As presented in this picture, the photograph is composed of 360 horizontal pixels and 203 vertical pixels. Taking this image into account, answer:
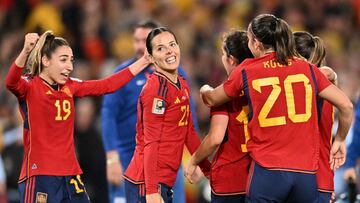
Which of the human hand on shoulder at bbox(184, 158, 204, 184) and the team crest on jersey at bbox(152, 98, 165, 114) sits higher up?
the team crest on jersey at bbox(152, 98, 165, 114)

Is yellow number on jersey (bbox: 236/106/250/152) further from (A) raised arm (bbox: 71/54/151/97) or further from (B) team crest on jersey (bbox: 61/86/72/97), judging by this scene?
(B) team crest on jersey (bbox: 61/86/72/97)

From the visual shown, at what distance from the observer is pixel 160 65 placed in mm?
7547

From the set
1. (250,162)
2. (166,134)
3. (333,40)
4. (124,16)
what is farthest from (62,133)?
(333,40)

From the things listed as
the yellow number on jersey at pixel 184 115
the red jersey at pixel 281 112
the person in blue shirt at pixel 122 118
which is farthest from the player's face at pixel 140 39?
the red jersey at pixel 281 112

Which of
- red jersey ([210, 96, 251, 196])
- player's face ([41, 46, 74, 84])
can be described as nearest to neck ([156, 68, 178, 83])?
red jersey ([210, 96, 251, 196])

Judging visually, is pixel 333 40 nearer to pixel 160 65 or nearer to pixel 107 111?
pixel 107 111

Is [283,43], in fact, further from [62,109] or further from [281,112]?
[62,109]

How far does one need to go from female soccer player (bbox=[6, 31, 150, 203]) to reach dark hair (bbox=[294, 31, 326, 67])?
186 cm

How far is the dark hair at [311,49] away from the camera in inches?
301

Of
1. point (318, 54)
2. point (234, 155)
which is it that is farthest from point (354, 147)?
point (234, 155)

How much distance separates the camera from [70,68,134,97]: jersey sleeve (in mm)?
7926

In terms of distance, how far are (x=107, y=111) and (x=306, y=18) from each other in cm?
811

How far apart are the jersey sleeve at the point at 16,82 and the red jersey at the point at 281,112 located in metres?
1.67

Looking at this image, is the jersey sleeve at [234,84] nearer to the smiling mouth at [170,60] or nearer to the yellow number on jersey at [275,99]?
the yellow number on jersey at [275,99]
